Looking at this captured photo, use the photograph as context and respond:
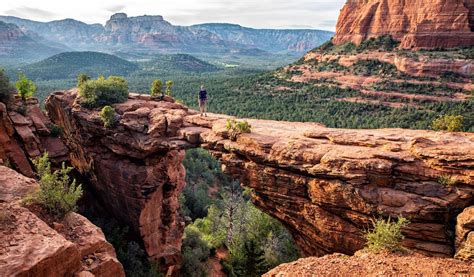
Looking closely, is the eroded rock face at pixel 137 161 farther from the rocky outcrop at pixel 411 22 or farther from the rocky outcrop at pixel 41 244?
the rocky outcrop at pixel 411 22

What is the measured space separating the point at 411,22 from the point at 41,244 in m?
94.0

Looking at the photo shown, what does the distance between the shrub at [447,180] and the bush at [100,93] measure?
19.5 meters

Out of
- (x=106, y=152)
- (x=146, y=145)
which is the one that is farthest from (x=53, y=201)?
(x=106, y=152)

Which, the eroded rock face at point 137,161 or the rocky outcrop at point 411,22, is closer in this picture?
the eroded rock face at point 137,161

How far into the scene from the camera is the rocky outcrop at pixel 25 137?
2042 cm

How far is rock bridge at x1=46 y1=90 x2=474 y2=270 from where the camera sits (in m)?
13.5

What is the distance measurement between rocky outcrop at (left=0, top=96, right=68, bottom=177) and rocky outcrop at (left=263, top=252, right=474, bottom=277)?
15.9 metres

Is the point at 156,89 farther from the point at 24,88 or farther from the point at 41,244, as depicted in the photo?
the point at 41,244

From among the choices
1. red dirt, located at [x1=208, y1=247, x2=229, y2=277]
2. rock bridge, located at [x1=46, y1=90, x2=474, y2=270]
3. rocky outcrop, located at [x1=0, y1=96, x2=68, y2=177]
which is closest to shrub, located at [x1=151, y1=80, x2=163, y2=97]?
rock bridge, located at [x1=46, y1=90, x2=474, y2=270]

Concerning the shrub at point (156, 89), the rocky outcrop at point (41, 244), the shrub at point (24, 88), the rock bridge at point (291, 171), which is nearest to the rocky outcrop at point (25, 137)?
the shrub at point (24, 88)

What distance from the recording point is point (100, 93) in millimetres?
23734

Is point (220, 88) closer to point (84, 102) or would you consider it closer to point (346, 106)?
point (346, 106)

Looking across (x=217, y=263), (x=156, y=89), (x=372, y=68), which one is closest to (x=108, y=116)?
(x=156, y=89)

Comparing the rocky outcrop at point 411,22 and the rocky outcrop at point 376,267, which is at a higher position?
the rocky outcrop at point 411,22
